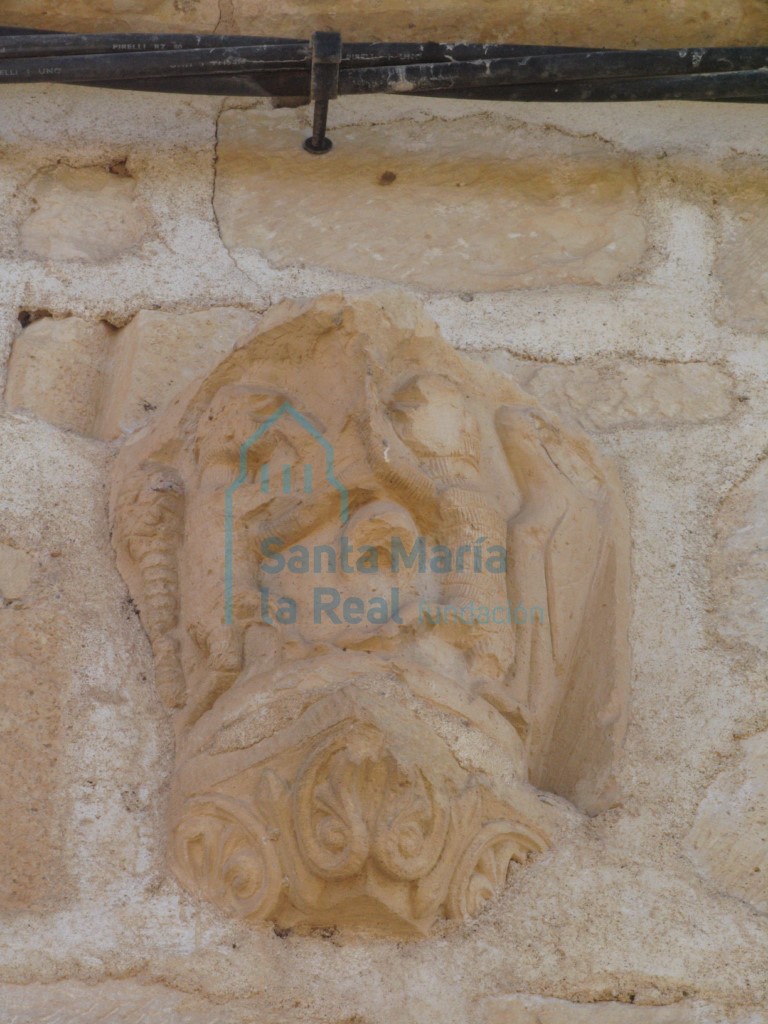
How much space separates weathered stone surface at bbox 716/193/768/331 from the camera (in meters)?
2.48

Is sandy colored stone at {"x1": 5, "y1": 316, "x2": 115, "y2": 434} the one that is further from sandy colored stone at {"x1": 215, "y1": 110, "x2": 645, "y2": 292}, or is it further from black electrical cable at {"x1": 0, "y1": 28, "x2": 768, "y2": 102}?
black electrical cable at {"x1": 0, "y1": 28, "x2": 768, "y2": 102}

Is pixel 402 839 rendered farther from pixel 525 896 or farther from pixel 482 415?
pixel 482 415

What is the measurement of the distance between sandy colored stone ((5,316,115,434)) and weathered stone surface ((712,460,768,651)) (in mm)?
873

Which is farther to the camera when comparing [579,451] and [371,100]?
[371,100]

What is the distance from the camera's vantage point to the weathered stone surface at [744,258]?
2.48 meters

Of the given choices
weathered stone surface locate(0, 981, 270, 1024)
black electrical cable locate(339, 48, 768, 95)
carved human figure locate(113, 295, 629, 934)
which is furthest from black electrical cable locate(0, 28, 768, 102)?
weathered stone surface locate(0, 981, 270, 1024)

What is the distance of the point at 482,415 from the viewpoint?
210 cm

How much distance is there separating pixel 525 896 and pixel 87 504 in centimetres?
76

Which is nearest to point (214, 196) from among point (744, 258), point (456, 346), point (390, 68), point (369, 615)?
point (390, 68)

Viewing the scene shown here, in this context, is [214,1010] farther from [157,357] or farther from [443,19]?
[443,19]

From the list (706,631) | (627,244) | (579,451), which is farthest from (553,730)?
(627,244)

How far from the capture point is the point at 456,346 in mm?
2387

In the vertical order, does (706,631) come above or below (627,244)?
below

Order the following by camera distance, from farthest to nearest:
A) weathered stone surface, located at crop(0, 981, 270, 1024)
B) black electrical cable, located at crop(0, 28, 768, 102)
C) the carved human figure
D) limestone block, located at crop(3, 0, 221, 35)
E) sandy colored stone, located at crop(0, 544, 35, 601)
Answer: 1. limestone block, located at crop(3, 0, 221, 35)
2. black electrical cable, located at crop(0, 28, 768, 102)
3. sandy colored stone, located at crop(0, 544, 35, 601)
4. the carved human figure
5. weathered stone surface, located at crop(0, 981, 270, 1024)
